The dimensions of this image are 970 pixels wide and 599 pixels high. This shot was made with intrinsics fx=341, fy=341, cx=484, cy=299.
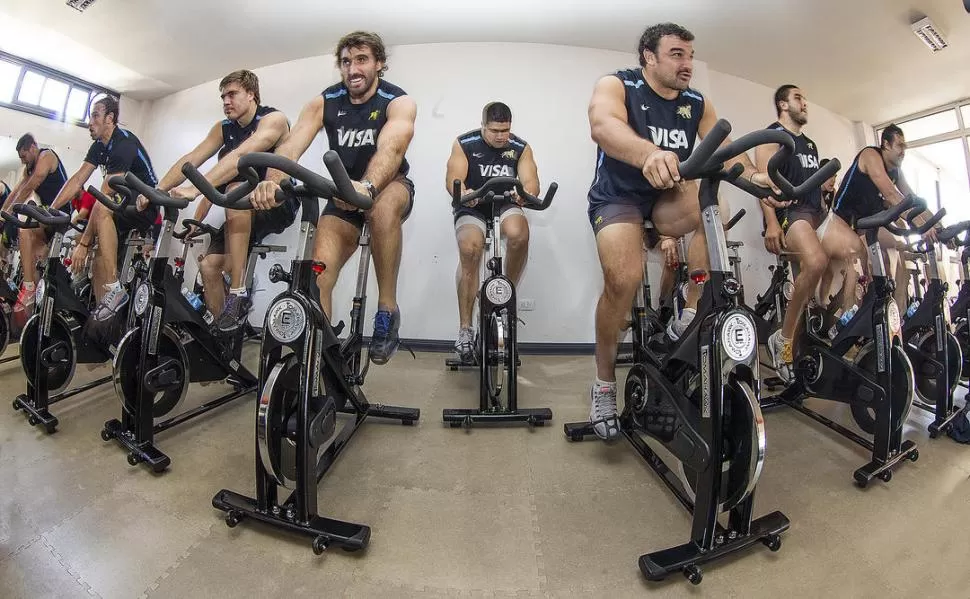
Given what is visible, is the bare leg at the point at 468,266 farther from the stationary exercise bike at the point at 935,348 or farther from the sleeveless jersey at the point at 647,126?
the stationary exercise bike at the point at 935,348

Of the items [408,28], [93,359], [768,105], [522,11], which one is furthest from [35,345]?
[768,105]

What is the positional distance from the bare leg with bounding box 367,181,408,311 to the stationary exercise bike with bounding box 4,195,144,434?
1108 millimetres

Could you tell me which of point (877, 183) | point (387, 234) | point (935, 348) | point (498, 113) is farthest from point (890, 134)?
point (387, 234)

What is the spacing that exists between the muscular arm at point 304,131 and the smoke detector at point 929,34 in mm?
3161

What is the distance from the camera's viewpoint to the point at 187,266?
8.69 feet

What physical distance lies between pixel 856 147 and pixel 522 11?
98.9 inches

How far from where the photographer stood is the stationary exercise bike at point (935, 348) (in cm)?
167

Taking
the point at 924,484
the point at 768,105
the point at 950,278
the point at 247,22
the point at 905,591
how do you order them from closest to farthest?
1. the point at 905,591
2. the point at 924,484
3. the point at 247,22
4. the point at 950,278
5. the point at 768,105

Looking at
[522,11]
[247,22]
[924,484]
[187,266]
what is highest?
[522,11]

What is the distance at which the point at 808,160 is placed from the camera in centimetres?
234

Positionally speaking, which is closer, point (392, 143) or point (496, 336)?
point (392, 143)

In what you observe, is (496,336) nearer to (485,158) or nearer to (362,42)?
(485,158)

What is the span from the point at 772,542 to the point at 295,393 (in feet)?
4.49

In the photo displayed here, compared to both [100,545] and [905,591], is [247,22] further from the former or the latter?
[905,591]
